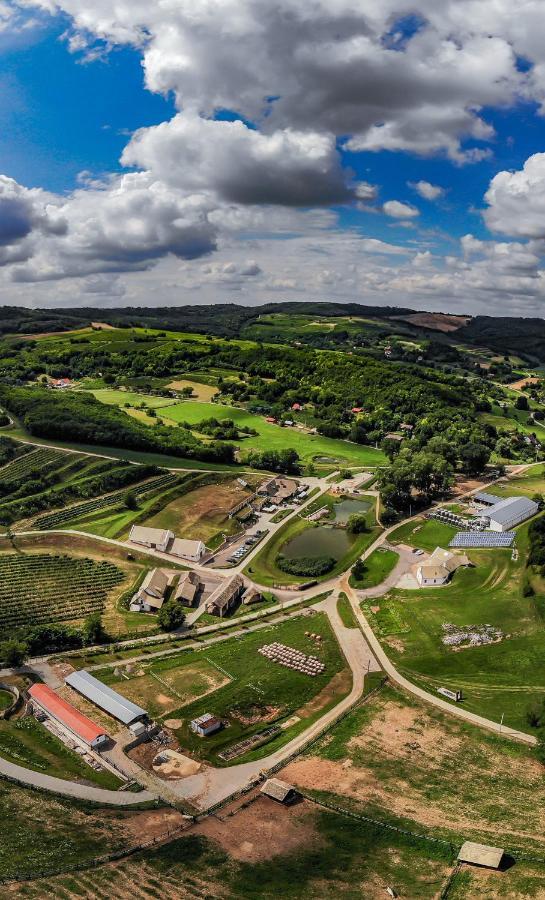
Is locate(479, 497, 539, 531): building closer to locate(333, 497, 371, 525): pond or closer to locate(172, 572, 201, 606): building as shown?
locate(333, 497, 371, 525): pond

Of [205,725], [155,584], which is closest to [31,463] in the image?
[155,584]

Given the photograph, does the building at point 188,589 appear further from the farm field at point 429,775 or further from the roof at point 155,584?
the farm field at point 429,775

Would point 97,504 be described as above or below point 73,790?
above

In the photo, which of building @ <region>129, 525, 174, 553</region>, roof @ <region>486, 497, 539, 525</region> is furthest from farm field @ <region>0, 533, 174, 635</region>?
roof @ <region>486, 497, 539, 525</region>

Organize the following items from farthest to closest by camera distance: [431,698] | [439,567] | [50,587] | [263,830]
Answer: [439,567]
[50,587]
[431,698]
[263,830]

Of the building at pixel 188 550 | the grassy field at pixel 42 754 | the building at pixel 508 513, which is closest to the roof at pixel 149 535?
the building at pixel 188 550

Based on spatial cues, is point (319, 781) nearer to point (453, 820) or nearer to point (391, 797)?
point (391, 797)

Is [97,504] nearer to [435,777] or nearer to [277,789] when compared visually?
[277,789]
